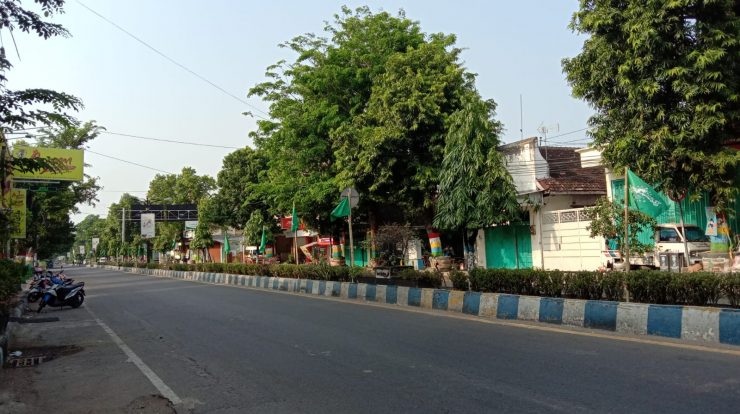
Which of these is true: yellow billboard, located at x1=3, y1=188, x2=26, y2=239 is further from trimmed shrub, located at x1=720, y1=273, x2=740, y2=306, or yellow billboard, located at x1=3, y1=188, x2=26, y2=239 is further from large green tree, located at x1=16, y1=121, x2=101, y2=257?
trimmed shrub, located at x1=720, y1=273, x2=740, y2=306

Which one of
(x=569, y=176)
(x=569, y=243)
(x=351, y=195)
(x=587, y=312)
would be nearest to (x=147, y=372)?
(x=587, y=312)

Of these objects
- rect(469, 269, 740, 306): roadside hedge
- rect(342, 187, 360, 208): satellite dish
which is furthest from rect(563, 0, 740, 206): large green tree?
rect(342, 187, 360, 208): satellite dish

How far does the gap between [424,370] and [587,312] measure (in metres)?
4.34

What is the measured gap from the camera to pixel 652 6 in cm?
1421

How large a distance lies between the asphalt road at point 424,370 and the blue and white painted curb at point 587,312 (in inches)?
36.2

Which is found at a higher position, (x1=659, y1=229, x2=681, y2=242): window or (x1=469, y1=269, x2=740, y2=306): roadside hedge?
(x1=659, y1=229, x2=681, y2=242): window

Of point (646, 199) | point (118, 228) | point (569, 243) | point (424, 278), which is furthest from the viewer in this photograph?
point (118, 228)

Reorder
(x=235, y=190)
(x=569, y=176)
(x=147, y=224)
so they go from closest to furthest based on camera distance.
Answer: (x=569, y=176) → (x=235, y=190) → (x=147, y=224)

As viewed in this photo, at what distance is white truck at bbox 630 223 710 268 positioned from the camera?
1717cm

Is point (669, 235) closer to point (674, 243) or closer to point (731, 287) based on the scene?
point (674, 243)

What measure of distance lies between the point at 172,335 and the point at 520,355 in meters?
6.67

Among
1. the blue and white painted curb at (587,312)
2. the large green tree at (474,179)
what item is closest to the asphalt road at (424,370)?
the blue and white painted curb at (587,312)

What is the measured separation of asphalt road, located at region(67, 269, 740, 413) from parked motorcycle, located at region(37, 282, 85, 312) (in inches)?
323

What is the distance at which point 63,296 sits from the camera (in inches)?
696
